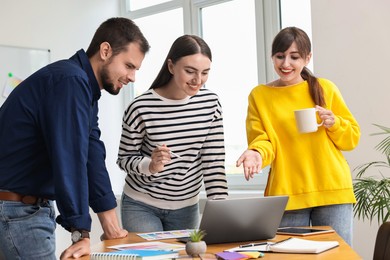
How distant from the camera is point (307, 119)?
239 centimetres

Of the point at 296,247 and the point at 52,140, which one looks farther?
the point at 296,247

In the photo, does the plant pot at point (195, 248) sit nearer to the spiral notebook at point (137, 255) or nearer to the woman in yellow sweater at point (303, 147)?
the spiral notebook at point (137, 255)

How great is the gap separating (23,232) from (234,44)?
10.5ft

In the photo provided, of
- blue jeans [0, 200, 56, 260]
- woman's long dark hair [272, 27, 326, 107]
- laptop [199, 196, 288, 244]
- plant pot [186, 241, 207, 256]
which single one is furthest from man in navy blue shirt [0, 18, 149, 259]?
woman's long dark hair [272, 27, 326, 107]

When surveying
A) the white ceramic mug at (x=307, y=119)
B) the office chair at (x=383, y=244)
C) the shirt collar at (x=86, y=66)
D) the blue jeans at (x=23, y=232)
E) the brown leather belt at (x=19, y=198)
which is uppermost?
the shirt collar at (x=86, y=66)

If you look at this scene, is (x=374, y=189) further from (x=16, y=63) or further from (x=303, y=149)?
(x=16, y=63)

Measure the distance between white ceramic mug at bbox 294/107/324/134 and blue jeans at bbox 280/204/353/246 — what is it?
13.8 inches

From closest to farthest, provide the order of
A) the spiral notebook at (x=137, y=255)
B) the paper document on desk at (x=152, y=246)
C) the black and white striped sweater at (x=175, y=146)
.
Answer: the spiral notebook at (x=137, y=255) → the paper document on desk at (x=152, y=246) → the black and white striped sweater at (x=175, y=146)

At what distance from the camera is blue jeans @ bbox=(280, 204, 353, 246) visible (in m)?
2.48

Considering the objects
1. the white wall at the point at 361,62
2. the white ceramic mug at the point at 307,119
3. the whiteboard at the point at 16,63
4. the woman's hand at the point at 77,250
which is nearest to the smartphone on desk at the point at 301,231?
the white ceramic mug at the point at 307,119

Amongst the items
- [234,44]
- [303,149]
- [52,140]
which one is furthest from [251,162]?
[234,44]

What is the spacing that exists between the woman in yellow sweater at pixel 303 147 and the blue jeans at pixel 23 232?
0.88m

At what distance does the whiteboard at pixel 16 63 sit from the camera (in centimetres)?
479

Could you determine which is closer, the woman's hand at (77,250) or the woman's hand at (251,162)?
the woman's hand at (77,250)
